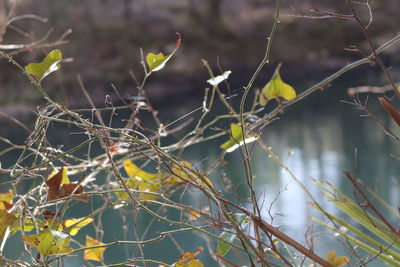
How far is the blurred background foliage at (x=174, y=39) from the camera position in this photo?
22.4 ft

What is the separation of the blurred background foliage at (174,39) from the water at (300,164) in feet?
Result: 3.31

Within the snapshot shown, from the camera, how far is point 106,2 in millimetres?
7754

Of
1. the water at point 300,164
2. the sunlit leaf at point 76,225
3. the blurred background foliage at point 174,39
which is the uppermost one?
the sunlit leaf at point 76,225

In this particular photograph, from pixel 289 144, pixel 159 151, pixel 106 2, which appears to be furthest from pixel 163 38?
pixel 159 151

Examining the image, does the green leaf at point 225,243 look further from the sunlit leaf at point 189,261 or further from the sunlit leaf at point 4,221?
the sunlit leaf at point 4,221

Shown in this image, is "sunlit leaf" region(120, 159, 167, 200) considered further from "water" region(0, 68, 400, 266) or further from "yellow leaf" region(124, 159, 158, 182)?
"water" region(0, 68, 400, 266)

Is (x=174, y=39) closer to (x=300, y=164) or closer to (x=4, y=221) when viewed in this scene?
(x=300, y=164)

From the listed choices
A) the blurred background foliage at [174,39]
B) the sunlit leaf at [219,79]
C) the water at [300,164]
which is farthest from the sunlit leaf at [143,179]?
the blurred background foliage at [174,39]

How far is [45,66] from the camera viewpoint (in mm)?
426

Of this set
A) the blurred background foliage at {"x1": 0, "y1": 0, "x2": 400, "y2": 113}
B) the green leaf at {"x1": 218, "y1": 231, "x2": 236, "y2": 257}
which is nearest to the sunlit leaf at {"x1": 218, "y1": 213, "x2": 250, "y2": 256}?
the green leaf at {"x1": 218, "y1": 231, "x2": 236, "y2": 257}

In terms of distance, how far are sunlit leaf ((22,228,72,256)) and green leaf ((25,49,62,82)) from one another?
12 cm

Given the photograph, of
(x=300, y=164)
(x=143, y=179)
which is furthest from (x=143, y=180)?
(x=300, y=164)

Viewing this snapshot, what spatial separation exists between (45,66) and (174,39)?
7.50 metres

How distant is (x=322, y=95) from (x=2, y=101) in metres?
3.28
